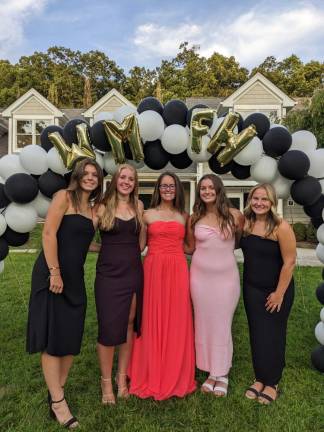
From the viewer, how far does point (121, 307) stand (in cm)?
303

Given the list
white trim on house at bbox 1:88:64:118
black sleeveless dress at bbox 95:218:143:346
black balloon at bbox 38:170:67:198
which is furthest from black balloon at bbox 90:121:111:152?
white trim on house at bbox 1:88:64:118

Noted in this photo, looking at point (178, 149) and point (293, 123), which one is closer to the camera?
point (178, 149)

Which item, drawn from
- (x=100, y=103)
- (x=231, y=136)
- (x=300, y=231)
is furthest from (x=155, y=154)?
(x=100, y=103)

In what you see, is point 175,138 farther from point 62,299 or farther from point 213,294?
point 62,299

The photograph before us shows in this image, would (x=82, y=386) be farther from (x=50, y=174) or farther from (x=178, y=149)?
(x=178, y=149)

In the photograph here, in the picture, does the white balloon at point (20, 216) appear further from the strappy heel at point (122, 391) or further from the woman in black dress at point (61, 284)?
the strappy heel at point (122, 391)

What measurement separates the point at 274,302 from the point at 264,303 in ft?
0.30

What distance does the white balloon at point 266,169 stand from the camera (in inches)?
138

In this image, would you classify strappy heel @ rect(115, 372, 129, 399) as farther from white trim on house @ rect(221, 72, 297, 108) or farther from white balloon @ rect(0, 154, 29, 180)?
white trim on house @ rect(221, 72, 297, 108)

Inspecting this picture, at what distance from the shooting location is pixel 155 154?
11.9ft

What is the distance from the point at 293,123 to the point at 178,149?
692cm

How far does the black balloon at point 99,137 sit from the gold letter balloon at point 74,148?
6 centimetres

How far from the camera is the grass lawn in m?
2.89

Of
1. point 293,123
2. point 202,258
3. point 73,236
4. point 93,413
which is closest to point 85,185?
point 73,236
